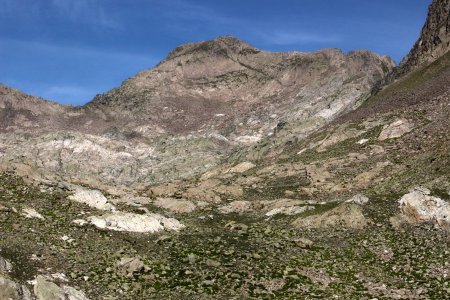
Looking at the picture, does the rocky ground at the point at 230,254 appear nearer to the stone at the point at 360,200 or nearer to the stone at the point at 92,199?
the stone at the point at 92,199

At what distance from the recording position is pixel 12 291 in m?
22.9

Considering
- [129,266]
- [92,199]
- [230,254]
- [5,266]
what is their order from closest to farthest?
[5,266] → [129,266] → [230,254] → [92,199]

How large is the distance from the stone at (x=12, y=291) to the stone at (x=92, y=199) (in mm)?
18880

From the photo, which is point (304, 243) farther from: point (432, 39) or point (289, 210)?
point (432, 39)

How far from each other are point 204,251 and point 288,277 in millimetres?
7082

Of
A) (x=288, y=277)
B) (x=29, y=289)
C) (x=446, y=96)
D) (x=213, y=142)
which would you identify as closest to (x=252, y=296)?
(x=288, y=277)

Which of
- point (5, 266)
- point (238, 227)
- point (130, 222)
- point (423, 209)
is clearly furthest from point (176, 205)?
point (5, 266)

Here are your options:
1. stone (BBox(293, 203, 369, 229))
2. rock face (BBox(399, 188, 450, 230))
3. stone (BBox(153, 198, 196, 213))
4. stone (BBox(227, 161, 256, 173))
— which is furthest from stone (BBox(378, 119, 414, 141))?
stone (BBox(153, 198, 196, 213))

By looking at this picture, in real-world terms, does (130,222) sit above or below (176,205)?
below

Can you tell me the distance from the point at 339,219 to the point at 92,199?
23285 millimetres

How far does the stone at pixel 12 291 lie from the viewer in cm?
2252

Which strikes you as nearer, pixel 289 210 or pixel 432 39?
pixel 289 210

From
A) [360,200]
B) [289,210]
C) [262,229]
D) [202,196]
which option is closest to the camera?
[262,229]

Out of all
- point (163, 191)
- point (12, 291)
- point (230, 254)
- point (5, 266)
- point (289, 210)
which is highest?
point (163, 191)
